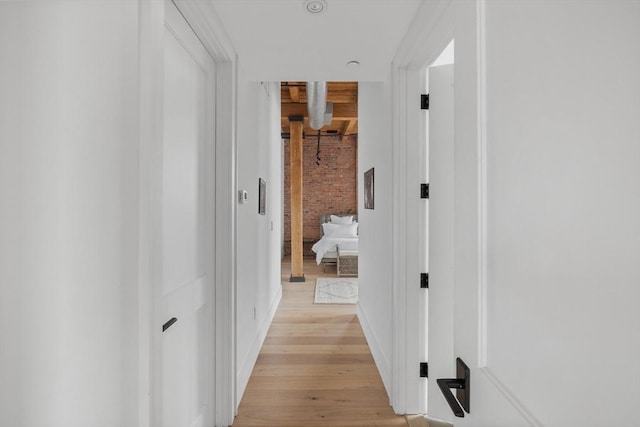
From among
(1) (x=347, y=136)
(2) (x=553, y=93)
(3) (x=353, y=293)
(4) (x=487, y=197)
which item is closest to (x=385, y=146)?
(4) (x=487, y=197)

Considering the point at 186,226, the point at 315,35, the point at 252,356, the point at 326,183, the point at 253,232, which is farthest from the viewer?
the point at 326,183

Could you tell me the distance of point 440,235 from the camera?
1.89m

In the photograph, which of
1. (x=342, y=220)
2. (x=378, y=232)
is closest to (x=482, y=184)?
(x=378, y=232)

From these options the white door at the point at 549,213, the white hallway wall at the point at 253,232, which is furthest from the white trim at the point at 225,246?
the white door at the point at 549,213

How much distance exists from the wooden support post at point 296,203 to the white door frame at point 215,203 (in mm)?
3746

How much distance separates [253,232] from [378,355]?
138cm

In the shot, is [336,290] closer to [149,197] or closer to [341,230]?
[341,230]

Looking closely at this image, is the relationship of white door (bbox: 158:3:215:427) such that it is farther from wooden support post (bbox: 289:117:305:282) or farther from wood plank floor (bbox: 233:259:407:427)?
wooden support post (bbox: 289:117:305:282)

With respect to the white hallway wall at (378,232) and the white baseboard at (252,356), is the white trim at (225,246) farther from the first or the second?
the white hallway wall at (378,232)

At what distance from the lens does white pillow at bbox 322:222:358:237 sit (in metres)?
7.46

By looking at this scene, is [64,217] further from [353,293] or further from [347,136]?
[347,136]

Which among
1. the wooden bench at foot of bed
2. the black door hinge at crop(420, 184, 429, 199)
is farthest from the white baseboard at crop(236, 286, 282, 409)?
the wooden bench at foot of bed

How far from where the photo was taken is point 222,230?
6.08 ft

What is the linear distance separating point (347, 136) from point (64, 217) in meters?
8.28
